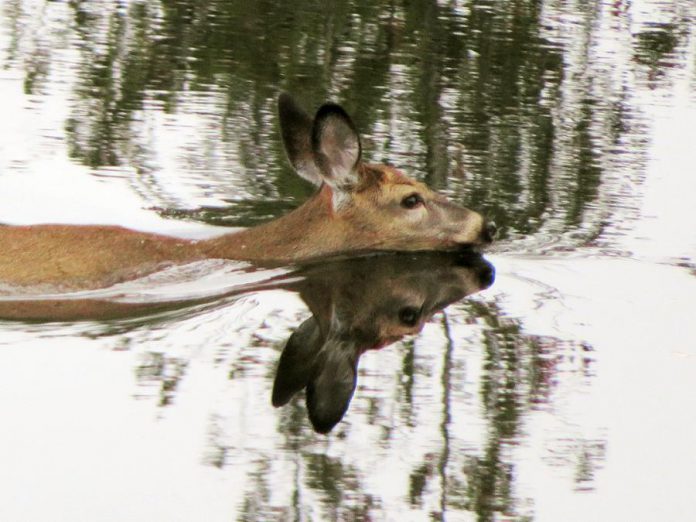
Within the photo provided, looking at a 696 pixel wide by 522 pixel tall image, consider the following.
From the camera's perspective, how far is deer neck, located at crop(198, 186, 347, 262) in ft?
26.8

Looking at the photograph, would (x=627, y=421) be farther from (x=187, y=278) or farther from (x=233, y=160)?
(x=233, y=160)

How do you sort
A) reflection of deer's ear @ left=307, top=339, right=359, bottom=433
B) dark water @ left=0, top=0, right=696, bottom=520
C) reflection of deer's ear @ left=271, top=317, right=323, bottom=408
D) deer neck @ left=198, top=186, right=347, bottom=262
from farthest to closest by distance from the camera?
deer neck @ left=198, top=186, right=347, bottom=262, reflection of deer's ear @ left=271, top=317, right=323, bottom=408, reflection of deer's ear @ left=307, top=339, right=359, bottom=433, dark water @ left=0, top=0, right=696, bottom=520

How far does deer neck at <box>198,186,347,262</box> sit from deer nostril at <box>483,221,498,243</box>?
2.49ft

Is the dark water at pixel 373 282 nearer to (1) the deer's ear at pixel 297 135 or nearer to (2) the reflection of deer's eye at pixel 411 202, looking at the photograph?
(2) the reflection of deer's eye at pixel 411 202

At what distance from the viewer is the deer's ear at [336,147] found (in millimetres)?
7988

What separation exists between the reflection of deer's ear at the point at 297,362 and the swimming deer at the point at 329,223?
122 cm

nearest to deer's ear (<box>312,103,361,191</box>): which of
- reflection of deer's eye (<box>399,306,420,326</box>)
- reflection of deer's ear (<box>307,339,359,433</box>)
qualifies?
reflection of deer's eye (<box>399,306,420,326</box>)

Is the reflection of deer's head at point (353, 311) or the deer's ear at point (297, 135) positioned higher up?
the deer's ear at point (297, 135)

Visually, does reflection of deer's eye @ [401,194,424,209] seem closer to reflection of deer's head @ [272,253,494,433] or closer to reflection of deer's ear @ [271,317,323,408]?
reflection of deer's head @ [272,253,494,433]

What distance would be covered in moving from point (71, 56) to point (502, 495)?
792 centimetres

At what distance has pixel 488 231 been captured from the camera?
27.7ft

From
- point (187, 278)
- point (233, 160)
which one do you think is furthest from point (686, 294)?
point (233, 160)

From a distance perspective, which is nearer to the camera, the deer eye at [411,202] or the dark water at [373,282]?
the dark water at [373,282]

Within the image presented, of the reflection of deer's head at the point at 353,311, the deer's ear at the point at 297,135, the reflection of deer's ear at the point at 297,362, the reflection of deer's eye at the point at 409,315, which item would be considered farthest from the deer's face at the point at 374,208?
the reflection of deer's ear at the point at 297,362
